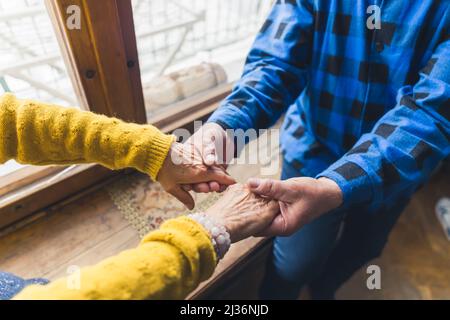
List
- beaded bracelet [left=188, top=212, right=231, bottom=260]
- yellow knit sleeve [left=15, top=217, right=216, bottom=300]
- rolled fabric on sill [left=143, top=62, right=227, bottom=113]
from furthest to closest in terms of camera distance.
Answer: rolled fabric on sill [left=143, top=62, right=227, bottom=113] → beaded bracelet [left=188, top=212, right=231, bottom=260] → yellow knit sleeve [left=15, top=217, right=216, bottom=300]

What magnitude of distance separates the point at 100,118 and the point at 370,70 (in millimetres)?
645

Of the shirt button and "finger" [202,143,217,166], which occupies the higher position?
the shirt button

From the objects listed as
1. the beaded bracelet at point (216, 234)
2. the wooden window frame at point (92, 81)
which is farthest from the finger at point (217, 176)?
the wooden window frame at point (92, 81)

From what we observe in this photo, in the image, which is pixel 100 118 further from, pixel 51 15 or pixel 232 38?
pixel 232 38

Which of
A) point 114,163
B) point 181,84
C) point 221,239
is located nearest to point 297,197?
point 221,239

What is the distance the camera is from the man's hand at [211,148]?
81 cm

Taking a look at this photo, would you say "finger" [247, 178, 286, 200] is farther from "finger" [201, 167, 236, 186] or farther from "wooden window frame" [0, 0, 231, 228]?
"wooden window frame" [0, 0, 231, 228]

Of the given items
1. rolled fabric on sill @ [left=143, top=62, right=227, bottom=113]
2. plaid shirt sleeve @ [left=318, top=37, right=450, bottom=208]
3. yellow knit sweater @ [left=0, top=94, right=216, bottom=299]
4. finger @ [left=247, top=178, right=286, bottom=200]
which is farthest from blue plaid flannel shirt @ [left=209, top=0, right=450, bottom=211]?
rolled fabric on sill @ [left=143, top=62, right=227, bottom=113]

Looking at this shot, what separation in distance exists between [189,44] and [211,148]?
0.98m

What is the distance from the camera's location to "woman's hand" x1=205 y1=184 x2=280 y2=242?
693 mm

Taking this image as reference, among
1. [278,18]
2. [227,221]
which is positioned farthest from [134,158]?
[278,18]

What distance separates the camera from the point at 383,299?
1.39 metres

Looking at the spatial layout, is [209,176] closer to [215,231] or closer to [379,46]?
[215,231]

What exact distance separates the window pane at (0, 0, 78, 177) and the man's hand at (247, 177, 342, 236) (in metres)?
0.70
